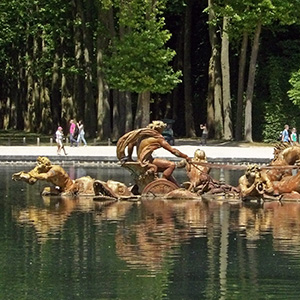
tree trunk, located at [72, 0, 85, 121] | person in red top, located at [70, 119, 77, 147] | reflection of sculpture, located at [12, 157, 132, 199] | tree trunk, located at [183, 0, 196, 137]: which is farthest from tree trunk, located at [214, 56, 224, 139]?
reflection of sculpture, located at [12, 157, 132, 199]

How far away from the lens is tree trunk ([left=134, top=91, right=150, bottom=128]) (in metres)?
55.8

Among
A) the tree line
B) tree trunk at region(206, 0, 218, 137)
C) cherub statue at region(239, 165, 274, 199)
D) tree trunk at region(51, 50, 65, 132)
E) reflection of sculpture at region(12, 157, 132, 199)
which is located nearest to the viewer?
cherub statue at region(239, 165, 274, 199)

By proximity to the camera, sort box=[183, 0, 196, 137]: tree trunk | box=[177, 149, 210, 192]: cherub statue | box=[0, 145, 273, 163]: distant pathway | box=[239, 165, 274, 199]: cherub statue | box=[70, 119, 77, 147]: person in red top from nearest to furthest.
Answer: box=[239, 165, 274, 199]: cherub statue < box=[177, 149, 210, 192]: cherub statue < box=[0, 145, 273, 163]: distant pathway < box=[70, 119, 77, 147]: person in red top < box=[183, 0, 196, 137]: tree trunk

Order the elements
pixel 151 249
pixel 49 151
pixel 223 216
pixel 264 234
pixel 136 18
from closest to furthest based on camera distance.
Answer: pixel 151 249
pixel 264 234
pixel 223 216
pixel 49 151
pixel 136 18

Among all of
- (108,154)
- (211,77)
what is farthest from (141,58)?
(108,154)

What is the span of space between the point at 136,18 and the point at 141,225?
35.6m

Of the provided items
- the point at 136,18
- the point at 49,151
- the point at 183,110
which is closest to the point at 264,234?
the point at 49,151

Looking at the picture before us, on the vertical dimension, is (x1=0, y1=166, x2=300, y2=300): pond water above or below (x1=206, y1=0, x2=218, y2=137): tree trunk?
below

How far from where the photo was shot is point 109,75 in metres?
56.9

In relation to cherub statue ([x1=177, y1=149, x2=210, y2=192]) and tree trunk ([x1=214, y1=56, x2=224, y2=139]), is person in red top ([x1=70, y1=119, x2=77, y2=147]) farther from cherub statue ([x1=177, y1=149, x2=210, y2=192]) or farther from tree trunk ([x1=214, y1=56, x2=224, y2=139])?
cherub statue ([x1=177, y1=149, x2=210, y2=192])

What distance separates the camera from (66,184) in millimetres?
26797

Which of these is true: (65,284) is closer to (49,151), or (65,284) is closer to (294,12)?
(49,151)

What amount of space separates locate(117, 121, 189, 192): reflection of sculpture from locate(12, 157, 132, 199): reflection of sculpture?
49cm

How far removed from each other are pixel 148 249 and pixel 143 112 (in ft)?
125
